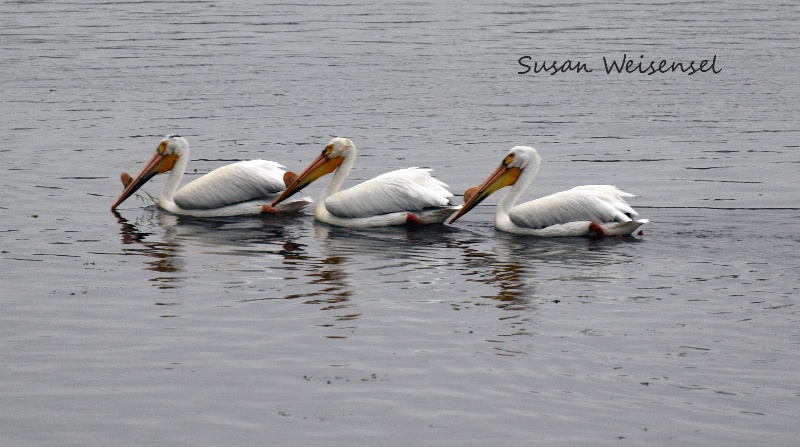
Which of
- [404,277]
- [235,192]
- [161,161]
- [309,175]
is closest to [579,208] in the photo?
[404,277]

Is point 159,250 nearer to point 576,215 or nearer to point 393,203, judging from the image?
point 393,203

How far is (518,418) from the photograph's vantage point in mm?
6891

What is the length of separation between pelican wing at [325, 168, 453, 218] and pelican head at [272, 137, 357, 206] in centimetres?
52

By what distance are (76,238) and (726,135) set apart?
29.5 ft

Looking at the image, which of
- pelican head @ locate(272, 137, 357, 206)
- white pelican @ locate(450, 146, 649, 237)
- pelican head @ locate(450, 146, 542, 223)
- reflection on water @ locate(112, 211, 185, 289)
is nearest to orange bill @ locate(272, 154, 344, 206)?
pelican head @ locate(272, 137, 357, 206)

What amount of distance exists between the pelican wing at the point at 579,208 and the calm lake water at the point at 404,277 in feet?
0.79

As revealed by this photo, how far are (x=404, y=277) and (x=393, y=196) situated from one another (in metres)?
2.06

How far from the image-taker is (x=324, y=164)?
12969 mm

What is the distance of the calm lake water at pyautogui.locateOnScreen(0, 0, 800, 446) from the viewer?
23.0 feet

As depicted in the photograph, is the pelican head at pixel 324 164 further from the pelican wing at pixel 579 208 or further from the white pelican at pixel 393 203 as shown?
the pelican wing at pixel 579 208

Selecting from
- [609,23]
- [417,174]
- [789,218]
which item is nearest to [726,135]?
[789,218]

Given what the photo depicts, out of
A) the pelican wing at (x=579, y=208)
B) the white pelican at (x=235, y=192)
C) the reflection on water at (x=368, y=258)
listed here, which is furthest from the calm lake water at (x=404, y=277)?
the pelican wing at (x=579, y=208)

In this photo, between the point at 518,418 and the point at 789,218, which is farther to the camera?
the point at 789,218

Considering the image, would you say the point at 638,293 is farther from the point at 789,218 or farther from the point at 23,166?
the point at 23,166
